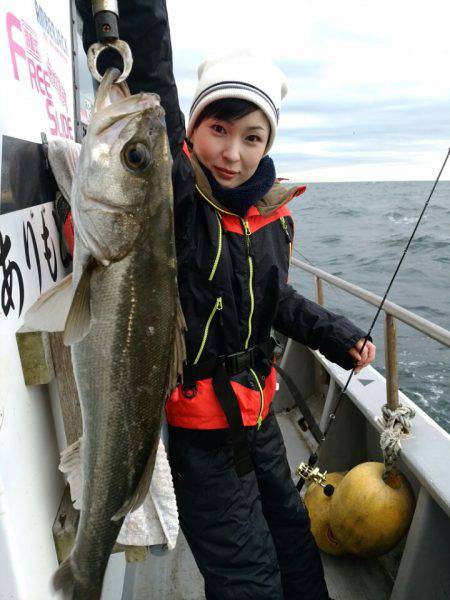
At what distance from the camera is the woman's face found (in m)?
2.17

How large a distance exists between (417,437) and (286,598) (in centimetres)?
121

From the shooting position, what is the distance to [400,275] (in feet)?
63.0

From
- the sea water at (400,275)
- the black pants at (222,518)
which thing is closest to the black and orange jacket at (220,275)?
the black pants at (222,518)

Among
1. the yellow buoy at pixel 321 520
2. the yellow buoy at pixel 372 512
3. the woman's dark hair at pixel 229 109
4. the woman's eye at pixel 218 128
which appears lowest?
the yellow buoy at pixel 321 520

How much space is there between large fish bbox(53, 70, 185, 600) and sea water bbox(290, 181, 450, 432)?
256 inches

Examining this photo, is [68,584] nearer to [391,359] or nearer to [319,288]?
[391,359]

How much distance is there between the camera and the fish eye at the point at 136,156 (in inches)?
54.2

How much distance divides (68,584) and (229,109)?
6.20ft

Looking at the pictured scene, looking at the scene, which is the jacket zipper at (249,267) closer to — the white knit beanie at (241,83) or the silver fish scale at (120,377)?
the white knit beanie at (241,83)

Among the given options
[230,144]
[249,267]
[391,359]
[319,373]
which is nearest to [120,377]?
[249,267]

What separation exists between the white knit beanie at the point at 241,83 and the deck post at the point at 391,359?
1484 millimetres

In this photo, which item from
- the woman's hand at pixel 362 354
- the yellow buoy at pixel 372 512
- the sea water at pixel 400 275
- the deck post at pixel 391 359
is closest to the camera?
the woman's hand at pixel 362 354

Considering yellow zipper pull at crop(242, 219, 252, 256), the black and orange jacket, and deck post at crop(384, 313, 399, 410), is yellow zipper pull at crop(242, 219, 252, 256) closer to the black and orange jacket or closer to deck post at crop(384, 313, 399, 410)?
the black and orange jacket

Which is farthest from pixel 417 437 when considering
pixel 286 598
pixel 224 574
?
pixel 224 574
